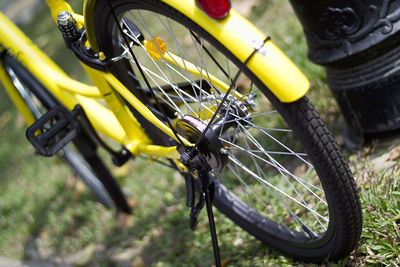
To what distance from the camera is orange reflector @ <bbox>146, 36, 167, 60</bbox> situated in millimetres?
1685

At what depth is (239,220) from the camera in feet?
7.19

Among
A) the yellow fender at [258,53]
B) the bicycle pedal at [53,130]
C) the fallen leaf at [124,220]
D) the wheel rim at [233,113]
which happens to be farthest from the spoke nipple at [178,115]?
the fallen leaf at [124,220]

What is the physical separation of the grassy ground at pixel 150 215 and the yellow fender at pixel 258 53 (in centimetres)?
79

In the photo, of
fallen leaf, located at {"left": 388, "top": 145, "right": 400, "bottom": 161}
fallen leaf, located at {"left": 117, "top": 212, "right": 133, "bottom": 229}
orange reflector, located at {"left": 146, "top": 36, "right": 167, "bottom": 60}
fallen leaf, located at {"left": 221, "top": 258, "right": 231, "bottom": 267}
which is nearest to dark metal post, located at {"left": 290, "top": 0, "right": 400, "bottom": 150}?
fallen leaf, located at {"left": 388, "top": 145, "right": 400, "bottom": 161}

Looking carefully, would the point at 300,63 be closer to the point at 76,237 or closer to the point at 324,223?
the point at 324,223

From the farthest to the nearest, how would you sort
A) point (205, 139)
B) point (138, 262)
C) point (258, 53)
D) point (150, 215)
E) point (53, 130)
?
1. point (150, 215)
2. point (138, 262)
3. point (53, 130)
4. point (205, 139)
5. point (258, 53)

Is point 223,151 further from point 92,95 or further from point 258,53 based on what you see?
point 92,95

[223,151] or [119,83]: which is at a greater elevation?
[119,83]

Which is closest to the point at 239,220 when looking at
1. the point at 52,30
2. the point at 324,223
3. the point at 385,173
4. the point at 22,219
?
the point at 324,223

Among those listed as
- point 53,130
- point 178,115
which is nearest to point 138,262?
point 53,130

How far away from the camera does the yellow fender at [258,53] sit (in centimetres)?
134

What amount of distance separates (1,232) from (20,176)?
2.32ft

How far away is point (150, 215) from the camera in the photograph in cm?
281

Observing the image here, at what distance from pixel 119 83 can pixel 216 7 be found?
0.65 metres
